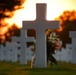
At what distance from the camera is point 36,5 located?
2138 cm

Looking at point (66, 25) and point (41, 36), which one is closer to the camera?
point (41, 36)

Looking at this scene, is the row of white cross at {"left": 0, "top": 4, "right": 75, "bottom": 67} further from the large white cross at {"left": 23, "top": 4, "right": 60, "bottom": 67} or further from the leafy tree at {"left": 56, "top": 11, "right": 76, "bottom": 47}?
the leafy tree at {"left": 56, "top": 11, "right": 76, "bottom": 47}

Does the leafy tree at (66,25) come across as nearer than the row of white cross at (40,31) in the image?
No

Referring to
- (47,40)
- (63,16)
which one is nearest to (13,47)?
(47,40)

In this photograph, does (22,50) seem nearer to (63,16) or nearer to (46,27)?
(46,27)

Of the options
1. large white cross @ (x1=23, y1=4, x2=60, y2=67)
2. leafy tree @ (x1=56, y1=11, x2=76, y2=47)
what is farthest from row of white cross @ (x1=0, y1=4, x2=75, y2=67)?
leafy tree @ (x1=56, y1=11, x2=76, y2=47)

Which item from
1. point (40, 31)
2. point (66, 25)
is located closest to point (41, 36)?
point (40, 31)

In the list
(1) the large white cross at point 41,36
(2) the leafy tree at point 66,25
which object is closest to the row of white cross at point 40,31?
(1) the large white cross at point 41,36

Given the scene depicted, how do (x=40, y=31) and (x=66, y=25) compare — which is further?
(x=66, y=25)

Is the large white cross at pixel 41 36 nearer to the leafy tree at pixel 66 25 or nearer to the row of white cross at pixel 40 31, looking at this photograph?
the row of white cross at pixel 40 31

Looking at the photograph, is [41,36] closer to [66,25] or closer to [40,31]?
[40,31]

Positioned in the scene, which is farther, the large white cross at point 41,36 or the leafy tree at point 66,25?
the leafy tree at point 66,25

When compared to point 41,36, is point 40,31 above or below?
above

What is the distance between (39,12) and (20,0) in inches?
232
